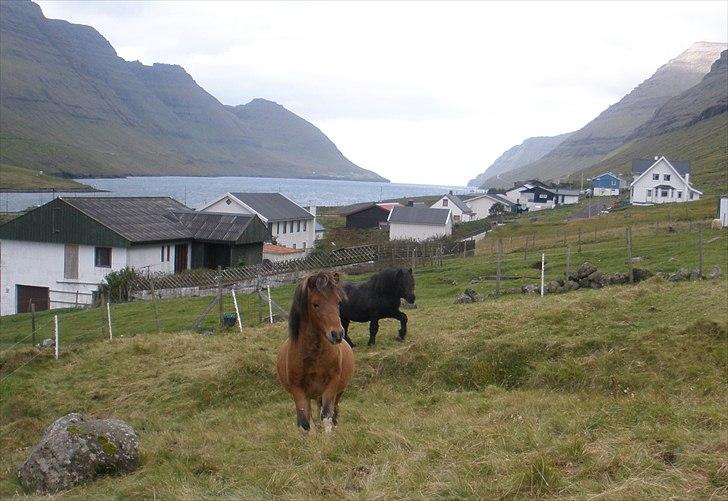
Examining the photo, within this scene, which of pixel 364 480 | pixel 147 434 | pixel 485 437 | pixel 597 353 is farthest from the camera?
pixel 597 353

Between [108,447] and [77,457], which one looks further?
[108,447]

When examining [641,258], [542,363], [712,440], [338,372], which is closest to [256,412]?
[338,372]

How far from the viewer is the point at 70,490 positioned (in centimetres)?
919

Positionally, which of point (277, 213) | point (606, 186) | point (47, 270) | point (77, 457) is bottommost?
point (77, 457)

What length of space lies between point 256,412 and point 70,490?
436cm

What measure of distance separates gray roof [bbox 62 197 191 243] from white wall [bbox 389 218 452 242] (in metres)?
31.0

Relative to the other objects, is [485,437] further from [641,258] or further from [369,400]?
[641,258]

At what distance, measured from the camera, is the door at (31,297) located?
43384mm

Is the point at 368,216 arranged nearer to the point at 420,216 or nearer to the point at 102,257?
the point at 420,216

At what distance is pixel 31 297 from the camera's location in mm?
43844

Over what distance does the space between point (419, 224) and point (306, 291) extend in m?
68.7

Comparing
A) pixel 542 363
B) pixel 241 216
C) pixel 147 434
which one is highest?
pixel 241 216

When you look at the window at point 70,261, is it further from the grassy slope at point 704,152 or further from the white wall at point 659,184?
the grassy slope at point 704,152

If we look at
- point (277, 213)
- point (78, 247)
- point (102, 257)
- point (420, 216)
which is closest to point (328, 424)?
point (102, 257)
